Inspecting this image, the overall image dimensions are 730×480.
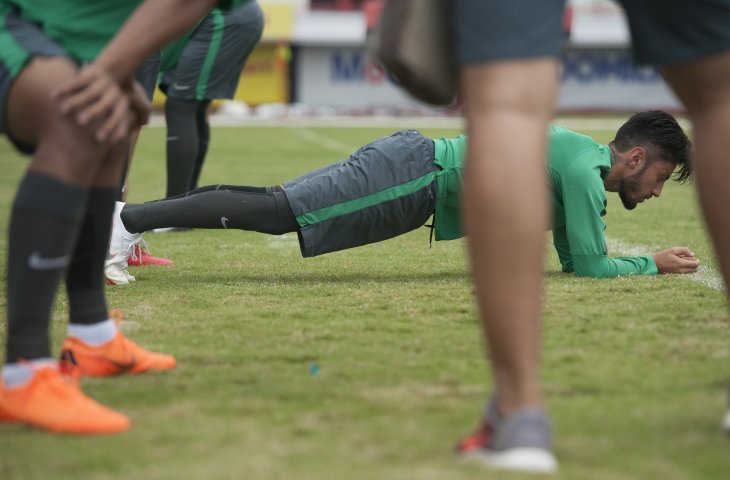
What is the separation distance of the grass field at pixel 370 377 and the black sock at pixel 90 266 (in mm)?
192

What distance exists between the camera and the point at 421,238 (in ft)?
20.8

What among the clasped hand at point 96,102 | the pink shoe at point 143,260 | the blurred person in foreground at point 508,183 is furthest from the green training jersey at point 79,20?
the pink shoe at point 143,260

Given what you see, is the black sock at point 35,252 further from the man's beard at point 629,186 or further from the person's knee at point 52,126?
the man's beard at point 629,186

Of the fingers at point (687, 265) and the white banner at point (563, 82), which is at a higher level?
the fingers at point (687, 265)

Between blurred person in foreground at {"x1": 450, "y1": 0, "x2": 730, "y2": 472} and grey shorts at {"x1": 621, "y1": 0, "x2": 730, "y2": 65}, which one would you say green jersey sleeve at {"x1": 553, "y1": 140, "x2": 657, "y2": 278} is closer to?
grey shorts at {"x1": 621, "y1": 0, "x2": 730, "y2": 65}

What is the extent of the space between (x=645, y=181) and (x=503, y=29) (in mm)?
2695

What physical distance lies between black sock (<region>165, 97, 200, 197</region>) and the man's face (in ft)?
8.63

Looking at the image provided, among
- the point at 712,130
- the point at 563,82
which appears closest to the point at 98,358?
the point at 712,130

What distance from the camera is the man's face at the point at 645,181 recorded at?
4.58 m

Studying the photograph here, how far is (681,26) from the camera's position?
7.89ft

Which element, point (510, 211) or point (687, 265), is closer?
point (510, 211)

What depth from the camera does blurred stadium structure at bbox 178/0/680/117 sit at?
34.3m

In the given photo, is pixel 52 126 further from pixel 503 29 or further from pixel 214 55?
pixel 214 55

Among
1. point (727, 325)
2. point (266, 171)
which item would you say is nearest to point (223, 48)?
point (727, 325)
